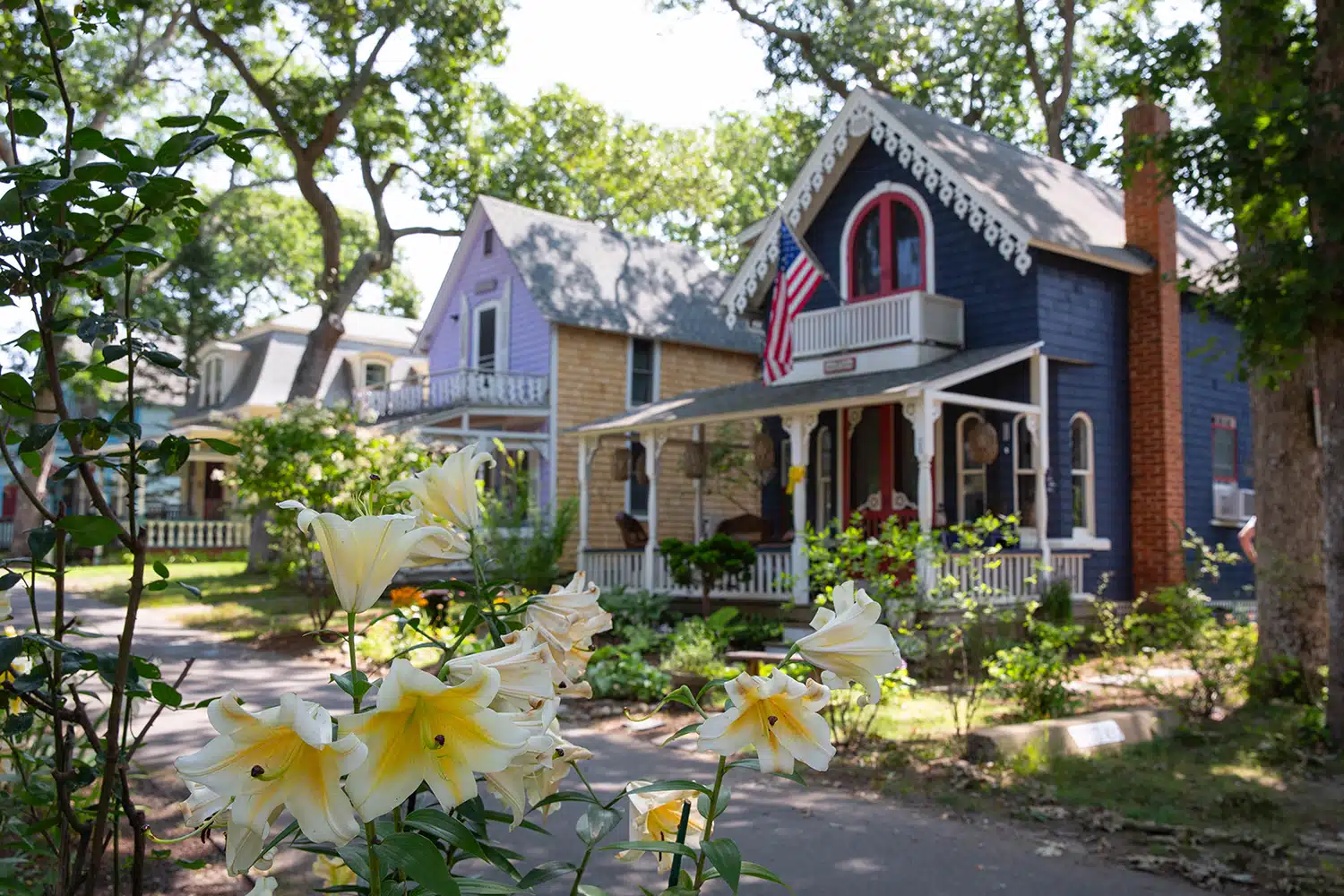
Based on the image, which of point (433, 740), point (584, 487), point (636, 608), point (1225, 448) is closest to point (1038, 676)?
point (636, 608)

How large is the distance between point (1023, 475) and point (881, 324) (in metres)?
2.89

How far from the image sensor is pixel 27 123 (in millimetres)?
2174

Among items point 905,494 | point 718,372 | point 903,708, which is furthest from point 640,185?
point 903,708

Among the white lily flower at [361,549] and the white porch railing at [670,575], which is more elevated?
the white lily flower at [361,549]

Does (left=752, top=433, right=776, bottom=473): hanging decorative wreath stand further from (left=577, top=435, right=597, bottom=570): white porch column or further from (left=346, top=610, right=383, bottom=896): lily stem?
(left=346, top=610, right=383, bottom=896): lily stem

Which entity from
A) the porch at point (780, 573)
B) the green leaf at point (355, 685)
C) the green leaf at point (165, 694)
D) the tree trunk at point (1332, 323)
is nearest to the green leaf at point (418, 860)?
the green leaf at point (355, 685)

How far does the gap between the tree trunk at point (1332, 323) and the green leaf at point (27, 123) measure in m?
7.87

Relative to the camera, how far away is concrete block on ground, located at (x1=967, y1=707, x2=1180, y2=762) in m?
7.42

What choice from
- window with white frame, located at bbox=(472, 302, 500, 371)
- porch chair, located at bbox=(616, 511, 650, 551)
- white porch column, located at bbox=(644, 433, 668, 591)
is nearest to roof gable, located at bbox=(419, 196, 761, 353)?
window with white frame, located at bbox=(472, 302, 500, 371)

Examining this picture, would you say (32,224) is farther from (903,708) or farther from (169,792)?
(903,708)

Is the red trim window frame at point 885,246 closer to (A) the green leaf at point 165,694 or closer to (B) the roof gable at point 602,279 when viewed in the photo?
(B) the roof gable at point 602,279

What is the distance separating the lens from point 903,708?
982cm

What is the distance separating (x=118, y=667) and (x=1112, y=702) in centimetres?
976

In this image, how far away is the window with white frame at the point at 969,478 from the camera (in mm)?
15227
